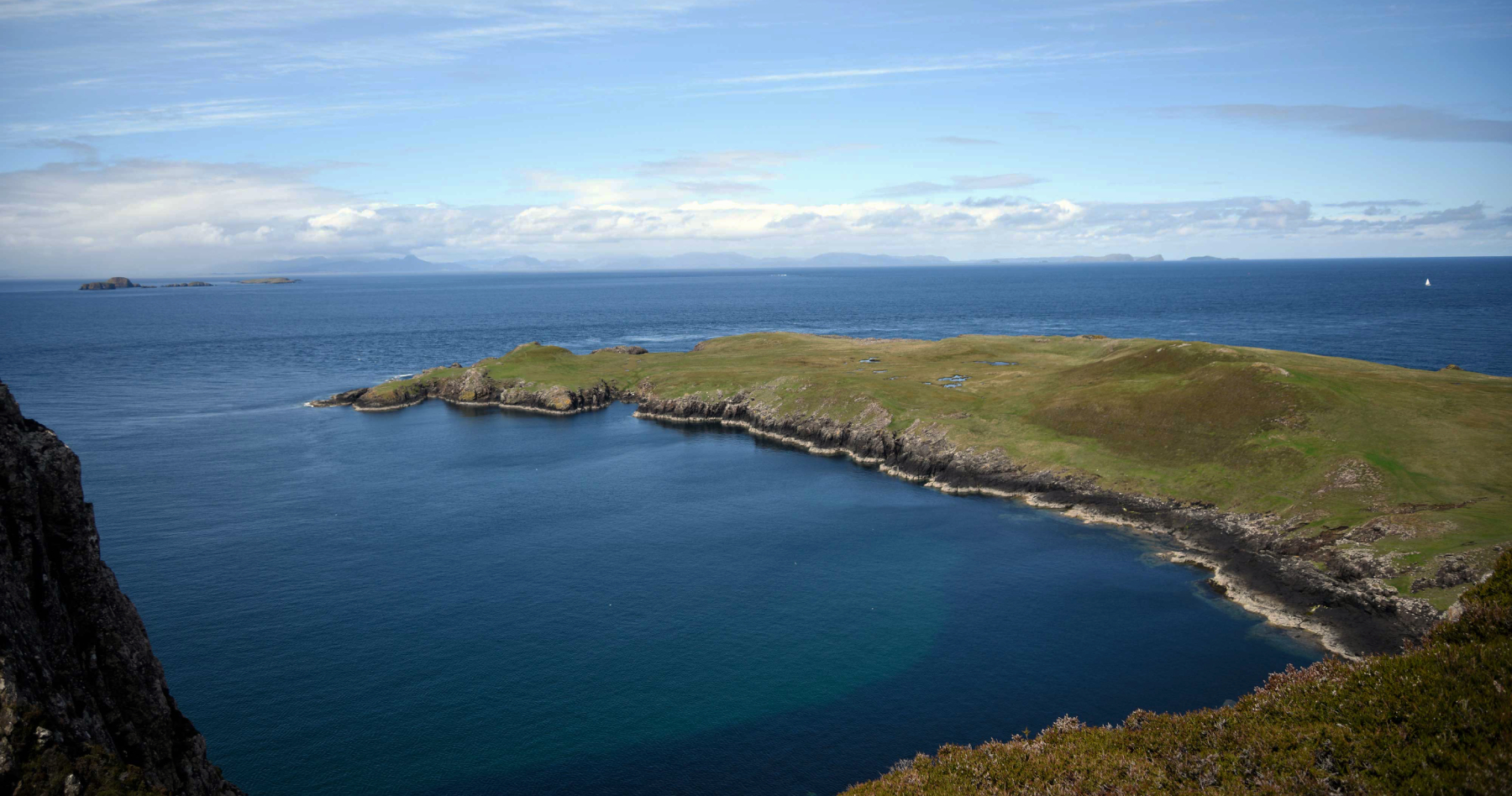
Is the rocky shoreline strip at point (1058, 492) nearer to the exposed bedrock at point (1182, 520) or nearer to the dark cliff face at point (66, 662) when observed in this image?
the exposed bedrock at point (1182, 520)

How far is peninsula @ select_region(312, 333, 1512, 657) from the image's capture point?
173 ft

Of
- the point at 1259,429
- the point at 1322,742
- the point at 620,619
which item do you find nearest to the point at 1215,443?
the point at 1259,429

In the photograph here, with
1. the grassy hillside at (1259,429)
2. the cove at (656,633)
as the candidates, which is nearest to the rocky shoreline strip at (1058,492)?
the grassy hillside at (1259,429)

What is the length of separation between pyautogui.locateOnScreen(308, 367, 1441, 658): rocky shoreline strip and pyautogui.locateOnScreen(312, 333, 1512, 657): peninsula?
168 mm

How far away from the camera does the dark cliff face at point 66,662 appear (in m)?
19.8

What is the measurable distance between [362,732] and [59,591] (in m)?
19.9

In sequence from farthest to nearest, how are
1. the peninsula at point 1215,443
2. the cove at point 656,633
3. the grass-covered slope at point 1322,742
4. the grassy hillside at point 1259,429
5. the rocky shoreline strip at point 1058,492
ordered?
the grassy hillside at point 1259,429
the peninsula at point 1215,443
the rocky shoreline strip at point 1058,492
the cove at point 656,633
the grass-covered slope at point 1322,742

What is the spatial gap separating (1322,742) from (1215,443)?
57.8 m

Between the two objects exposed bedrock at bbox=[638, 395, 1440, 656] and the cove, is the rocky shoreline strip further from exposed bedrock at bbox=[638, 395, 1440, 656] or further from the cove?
the cove

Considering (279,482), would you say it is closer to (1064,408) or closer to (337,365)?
(1064,408)

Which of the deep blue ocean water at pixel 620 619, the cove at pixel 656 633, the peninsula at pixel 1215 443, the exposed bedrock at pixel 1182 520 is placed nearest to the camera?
the cove at pixel 656 633

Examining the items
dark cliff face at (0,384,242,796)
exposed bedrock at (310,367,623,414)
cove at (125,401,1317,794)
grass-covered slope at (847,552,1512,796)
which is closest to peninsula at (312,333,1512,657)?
exposed bedrock at (310,367,623,414)

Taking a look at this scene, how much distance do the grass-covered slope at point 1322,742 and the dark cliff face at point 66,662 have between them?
22.0 m

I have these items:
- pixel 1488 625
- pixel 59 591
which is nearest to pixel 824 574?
pixel 1488 625
